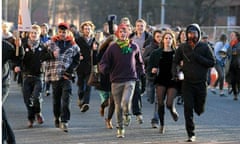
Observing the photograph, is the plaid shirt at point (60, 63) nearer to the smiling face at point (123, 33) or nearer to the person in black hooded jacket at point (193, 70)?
the smiling face at point (123, 33)

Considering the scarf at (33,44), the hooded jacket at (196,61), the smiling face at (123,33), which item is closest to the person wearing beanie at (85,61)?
the scarf at (33,44)

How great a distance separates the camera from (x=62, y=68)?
10422 mm

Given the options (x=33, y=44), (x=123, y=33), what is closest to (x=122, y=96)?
(x=123, y=33)

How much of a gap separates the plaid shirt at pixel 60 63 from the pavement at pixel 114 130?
92cm

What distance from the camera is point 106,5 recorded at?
57.8 m

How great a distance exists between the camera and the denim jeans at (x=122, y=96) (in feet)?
32.1

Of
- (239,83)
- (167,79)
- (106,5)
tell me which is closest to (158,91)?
(167,79)

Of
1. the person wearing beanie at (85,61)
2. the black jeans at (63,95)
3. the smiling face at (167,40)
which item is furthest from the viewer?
the person wearing beanie at (85,61)

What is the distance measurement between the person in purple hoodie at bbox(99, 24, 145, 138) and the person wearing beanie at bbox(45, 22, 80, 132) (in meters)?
0.86

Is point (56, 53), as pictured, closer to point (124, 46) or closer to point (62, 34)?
point (62, 34)

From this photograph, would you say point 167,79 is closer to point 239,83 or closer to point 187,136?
point 187,136

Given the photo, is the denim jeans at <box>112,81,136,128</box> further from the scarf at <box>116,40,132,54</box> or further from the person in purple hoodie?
the scarf at <box>116,40,132,54</box>

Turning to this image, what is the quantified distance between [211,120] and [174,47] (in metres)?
2.45

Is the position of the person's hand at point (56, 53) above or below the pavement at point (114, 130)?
above
